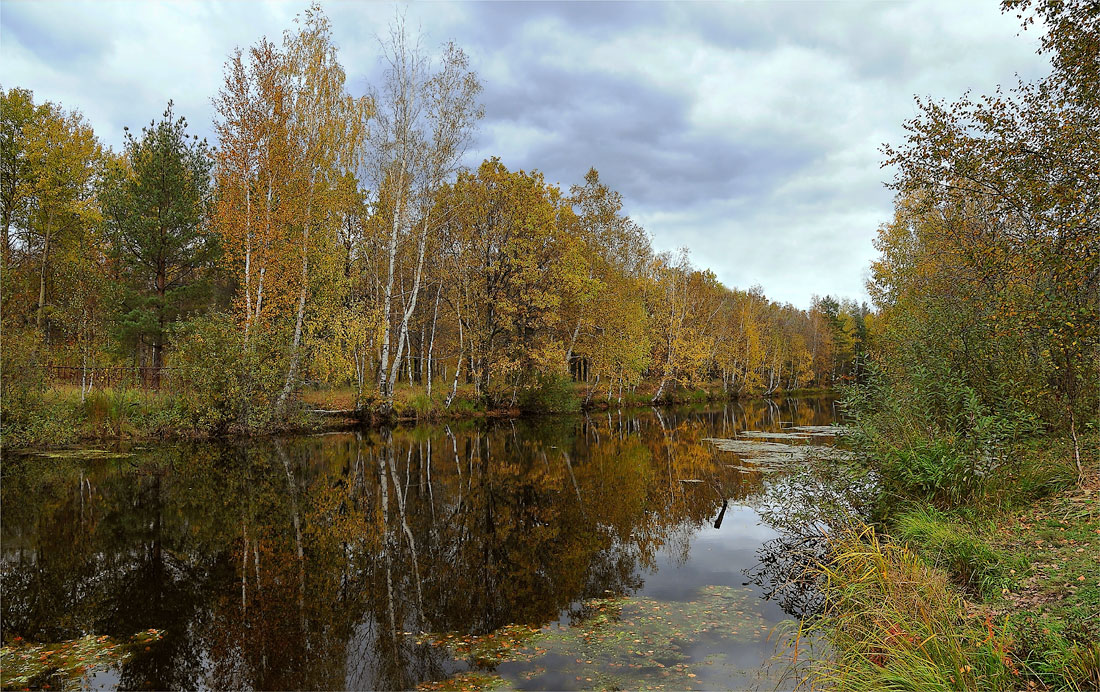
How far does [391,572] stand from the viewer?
8297mm

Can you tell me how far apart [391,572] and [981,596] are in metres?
7.08

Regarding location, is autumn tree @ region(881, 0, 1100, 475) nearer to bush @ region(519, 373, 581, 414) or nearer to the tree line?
the tree line

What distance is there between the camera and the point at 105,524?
10477mm

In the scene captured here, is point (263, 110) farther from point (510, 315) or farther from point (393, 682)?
point (393, 682)

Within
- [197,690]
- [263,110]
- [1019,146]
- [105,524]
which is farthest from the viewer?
[263,110]

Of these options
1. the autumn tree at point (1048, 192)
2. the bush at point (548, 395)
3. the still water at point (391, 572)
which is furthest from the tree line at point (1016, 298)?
the bush at point (548, 395)

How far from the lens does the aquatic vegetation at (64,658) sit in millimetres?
5289

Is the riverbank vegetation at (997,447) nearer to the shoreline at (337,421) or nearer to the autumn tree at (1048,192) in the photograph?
the autumn tree at (1048,192)

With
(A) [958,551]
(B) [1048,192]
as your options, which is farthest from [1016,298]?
(A) [958,551]

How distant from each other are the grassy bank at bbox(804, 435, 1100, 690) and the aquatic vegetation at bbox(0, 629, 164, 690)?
21.3 feet

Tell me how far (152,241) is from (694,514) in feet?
82.7

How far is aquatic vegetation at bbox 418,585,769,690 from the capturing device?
5.50 metres

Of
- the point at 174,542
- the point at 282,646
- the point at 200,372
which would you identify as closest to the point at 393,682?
the point at 282,646

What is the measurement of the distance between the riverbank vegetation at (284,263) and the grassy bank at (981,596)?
1692cm
